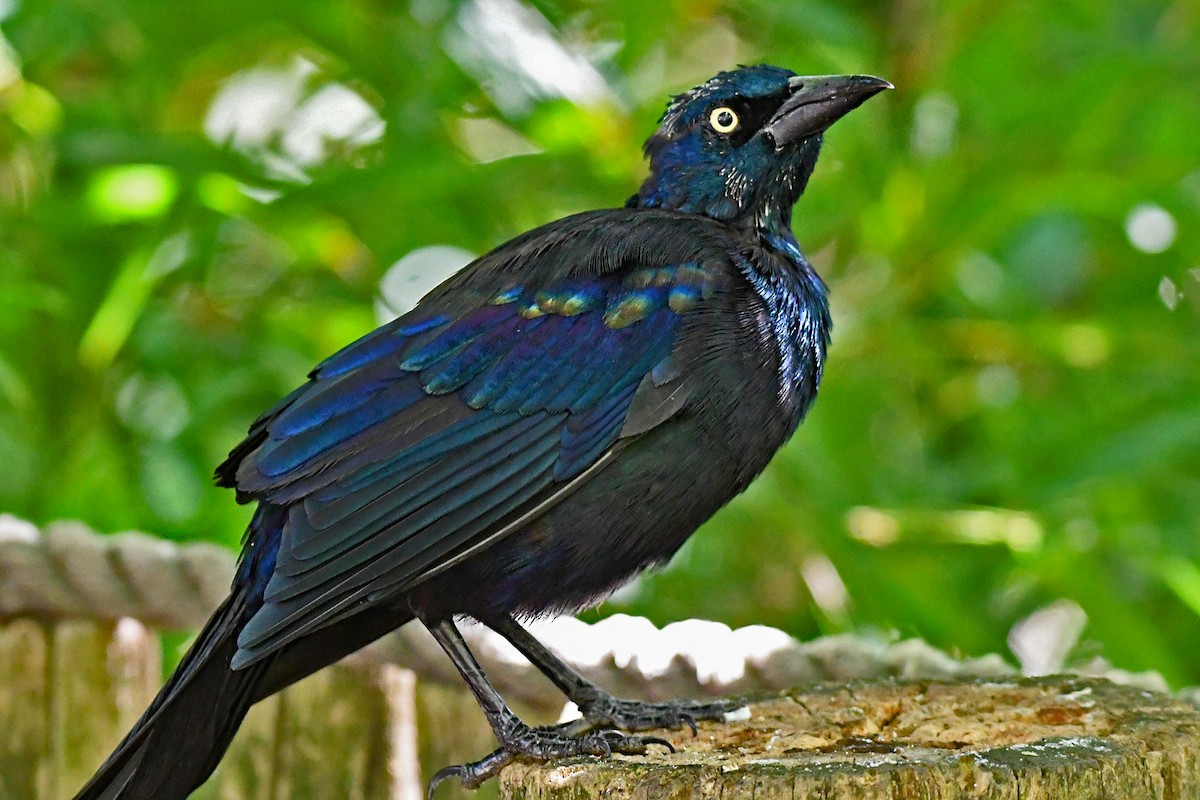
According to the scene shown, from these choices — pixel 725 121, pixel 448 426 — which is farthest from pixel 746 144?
pixel 448 426

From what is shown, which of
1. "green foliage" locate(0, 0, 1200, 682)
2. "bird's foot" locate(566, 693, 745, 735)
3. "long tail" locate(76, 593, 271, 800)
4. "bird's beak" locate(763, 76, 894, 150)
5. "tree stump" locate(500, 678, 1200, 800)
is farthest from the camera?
"green foliage" locate(0, 0, 1200, 682)

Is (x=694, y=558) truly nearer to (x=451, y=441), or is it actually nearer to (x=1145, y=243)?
(x=1145, y=243)

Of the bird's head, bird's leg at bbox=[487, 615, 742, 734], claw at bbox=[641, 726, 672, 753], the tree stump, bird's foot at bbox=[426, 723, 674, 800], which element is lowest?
the tree stump

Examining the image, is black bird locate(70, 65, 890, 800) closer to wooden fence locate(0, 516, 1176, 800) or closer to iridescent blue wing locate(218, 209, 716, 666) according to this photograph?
iridescent blue wing locate(218, 209, 716, 666)

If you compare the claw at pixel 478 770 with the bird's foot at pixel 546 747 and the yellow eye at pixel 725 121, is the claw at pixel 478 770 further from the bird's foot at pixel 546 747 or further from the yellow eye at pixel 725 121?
the yellow eye at pixel 725 121

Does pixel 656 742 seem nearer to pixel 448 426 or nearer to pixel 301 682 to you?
pixel 448 426

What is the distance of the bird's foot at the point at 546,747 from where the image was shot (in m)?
2.52

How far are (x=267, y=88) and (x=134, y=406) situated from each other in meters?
1.21

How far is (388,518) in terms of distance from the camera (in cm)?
259

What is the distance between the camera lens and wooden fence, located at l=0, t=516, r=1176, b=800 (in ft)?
10.1

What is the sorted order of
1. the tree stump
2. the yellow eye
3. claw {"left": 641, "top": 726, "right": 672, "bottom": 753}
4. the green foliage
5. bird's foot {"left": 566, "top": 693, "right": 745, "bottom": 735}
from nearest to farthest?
the tree stump → claw {"left": 641, "top": 726, "right": 672, "bottom": 753} → bird's foot {"left": 566, "top": 693, "right": 745, "bottom": 735} → the yellow eye → the green foliage

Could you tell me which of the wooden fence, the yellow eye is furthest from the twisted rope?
the yellow eye

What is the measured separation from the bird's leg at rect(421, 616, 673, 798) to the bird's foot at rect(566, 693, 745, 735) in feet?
0.48

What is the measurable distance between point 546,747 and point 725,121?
134cm
